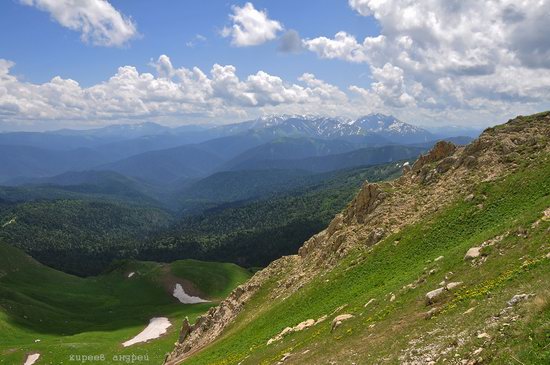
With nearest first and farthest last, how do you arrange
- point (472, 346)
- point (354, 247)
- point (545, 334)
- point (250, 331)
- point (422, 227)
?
point (545, 334) < point (472, 346) < point (422, 227) < point (250, 331) < point (354, 247)

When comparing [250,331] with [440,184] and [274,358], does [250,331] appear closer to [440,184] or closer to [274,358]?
[274,358]

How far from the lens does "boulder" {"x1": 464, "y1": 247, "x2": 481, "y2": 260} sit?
28.7 meters

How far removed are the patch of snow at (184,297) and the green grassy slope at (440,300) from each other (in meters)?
95.8

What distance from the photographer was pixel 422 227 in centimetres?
4162

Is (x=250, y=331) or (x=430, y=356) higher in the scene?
(x=430, y=356)

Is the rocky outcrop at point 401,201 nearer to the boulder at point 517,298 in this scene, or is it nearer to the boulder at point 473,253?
the boulder at point 473,253

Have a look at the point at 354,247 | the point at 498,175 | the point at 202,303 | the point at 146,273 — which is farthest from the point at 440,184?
the point at 146,273

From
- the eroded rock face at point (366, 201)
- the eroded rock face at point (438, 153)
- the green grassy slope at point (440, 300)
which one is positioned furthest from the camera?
the eroded rock face at point (438, 153)

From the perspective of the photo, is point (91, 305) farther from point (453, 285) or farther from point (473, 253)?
point (453, 285)

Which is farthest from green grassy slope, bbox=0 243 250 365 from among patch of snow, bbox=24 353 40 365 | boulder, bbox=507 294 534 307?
boulder, bbox=507 294 534 307

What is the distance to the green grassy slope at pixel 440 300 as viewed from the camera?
16969 mm

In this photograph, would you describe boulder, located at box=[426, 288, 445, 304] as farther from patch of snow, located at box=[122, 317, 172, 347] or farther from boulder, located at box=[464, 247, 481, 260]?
patch of snow, located at box=[122, 317, 172, 347]

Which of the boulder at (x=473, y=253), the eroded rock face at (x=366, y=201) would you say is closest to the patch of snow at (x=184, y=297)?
the eroded rock face at (x=366, y=201)

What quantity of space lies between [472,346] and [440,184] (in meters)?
34.7
